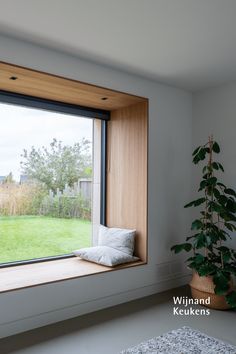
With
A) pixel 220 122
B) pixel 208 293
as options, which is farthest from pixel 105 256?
pixel 220 122

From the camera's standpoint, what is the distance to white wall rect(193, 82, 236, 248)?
3.86 metres

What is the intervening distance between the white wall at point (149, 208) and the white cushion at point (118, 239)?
222 mm

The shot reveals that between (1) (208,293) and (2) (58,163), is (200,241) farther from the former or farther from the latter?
(2) (58,163)

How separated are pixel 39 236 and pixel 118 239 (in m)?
0.91

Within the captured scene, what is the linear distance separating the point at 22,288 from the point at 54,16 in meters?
2.19

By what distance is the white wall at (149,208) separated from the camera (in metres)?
2.79

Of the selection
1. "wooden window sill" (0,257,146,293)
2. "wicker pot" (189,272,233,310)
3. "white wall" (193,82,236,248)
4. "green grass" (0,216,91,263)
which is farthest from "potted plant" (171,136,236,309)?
"green grass" (0,216,91,263)

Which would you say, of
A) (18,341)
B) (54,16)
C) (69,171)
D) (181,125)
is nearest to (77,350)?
(18,341)

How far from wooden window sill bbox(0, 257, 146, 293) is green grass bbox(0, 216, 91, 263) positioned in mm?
162

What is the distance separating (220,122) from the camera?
13.1ft

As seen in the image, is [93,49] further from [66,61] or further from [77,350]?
[77,350]

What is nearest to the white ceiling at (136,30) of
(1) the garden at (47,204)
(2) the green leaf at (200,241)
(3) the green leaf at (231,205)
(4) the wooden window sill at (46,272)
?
(1) the garden at (47,204)

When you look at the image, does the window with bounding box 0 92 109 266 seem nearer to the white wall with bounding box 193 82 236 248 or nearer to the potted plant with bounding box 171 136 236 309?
the white wall with bounding box 193 82 236 248

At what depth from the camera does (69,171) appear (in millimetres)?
3984
